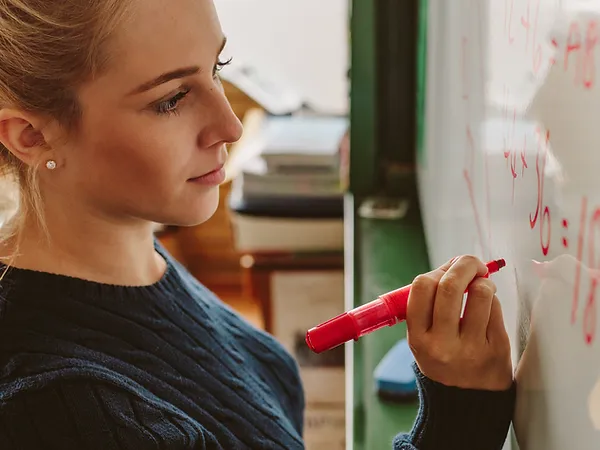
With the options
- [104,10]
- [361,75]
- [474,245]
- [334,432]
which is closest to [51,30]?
[104,10]

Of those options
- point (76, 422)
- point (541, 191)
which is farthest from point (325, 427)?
point (541, 191)

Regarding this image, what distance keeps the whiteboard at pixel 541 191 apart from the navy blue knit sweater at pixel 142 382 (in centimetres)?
8

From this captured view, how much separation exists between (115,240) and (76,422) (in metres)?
0.23

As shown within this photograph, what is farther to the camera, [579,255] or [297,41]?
[297,41]

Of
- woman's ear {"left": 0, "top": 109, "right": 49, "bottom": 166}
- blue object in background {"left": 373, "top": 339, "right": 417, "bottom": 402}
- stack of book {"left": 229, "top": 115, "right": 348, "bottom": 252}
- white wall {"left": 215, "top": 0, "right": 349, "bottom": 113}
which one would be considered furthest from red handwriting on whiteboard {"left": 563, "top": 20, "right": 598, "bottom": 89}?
white wall {"left": 215, "top": 0, "right": 349, "bottom": 113}

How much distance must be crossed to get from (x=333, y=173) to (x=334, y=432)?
627mm

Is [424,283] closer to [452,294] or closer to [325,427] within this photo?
[452,294]

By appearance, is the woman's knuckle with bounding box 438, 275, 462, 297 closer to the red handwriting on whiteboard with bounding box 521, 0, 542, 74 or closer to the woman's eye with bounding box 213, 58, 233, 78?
the red handwriting on whiteboard with bounding box 521, 0, 542, 74

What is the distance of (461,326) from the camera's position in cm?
59

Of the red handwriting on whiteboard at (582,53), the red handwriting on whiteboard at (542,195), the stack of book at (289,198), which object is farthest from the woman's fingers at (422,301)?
the stack of book at (289,198)

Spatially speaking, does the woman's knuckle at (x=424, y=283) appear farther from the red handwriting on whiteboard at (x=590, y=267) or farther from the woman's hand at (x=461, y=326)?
the red handwriting on whiteboard at (x=590, y=267)

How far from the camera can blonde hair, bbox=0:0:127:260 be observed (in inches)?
28.9

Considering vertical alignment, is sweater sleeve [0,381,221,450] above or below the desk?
above

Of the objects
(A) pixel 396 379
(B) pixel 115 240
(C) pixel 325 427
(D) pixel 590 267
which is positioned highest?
(D) pixel 590 267
